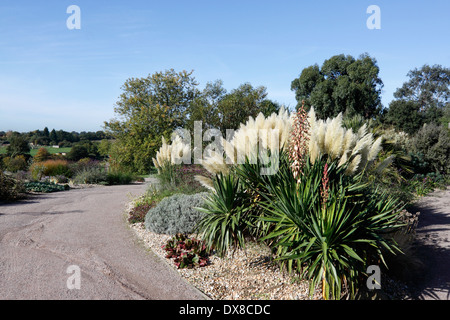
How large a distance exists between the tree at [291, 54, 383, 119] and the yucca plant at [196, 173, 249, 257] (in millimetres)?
26712

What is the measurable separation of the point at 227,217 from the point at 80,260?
2.64 meters

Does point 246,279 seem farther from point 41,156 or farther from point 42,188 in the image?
point 41,156

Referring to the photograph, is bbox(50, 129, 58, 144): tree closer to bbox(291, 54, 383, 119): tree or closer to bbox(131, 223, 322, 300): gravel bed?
bbox(291, 54, 383, 119): tree

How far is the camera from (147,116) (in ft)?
68.4

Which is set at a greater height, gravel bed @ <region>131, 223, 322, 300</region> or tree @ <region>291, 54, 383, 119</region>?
tree @ <region>291, 54, 383, 119</region>

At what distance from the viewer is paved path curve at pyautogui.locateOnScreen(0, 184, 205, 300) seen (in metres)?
4.14

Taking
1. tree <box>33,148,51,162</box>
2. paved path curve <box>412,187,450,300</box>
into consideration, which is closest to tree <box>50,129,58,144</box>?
tree <box>33,148,51,162</box>

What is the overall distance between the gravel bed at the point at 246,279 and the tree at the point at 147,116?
14290 millimetres

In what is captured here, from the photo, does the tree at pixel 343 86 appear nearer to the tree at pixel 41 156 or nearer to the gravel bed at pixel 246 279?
the tree at pixel 41 156

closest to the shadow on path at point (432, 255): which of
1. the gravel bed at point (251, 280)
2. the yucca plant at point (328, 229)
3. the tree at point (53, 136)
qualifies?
the gravel bed at point (251, 280)

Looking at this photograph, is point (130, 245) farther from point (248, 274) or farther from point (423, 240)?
point (423, 240)

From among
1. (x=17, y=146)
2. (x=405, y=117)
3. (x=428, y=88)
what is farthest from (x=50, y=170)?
(x=428, y=88)

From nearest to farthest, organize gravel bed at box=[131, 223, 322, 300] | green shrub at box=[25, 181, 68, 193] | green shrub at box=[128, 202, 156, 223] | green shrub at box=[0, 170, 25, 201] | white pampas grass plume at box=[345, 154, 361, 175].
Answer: gravel bed at box=[131, 223, 322, 300], white pampas grass plume at box=[345, 154, 361, 175], green shrub at box=[128, 202, 156, 223], green shrub at box=[0, 170, 25, 201], green shrub at box=[25, 181, 68, 193]
